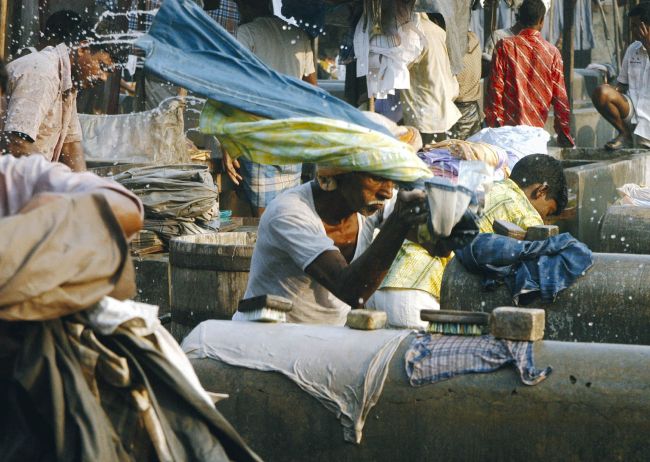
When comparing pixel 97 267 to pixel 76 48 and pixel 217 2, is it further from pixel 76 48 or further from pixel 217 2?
pixel 217 2

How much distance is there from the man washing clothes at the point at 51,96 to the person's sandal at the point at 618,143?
6.06 meters

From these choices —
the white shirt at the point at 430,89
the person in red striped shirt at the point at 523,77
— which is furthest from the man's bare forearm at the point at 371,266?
the person in red striped shirt at the point at 523,77

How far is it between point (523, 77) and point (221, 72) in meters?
7.25

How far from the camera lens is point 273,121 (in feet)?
14.4

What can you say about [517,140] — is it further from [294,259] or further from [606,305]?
[294,259]

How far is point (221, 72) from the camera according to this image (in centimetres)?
463

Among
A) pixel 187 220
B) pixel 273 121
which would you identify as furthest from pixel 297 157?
pixel 187 220

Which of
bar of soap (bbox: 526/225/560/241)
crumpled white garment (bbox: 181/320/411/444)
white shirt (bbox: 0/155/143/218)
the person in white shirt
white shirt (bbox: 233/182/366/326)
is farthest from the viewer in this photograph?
the person in white shirt

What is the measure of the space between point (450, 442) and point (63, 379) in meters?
1.48

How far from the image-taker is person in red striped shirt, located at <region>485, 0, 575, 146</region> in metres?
11.4

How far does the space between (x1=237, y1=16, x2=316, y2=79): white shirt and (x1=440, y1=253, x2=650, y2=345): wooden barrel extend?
5145 mm

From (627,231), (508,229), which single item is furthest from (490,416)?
(627,231)

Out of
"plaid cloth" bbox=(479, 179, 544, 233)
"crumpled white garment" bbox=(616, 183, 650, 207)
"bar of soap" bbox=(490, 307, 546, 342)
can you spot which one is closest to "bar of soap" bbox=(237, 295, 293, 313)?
"bar of soap" bbox=(490, 307, 546, 342)

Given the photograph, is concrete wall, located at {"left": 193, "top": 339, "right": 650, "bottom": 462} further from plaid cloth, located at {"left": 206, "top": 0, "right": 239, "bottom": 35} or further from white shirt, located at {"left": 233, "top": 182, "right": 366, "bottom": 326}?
plaid cloth, located at {"left": 206, "top": 0, "right": 239, "bottom": 35}
